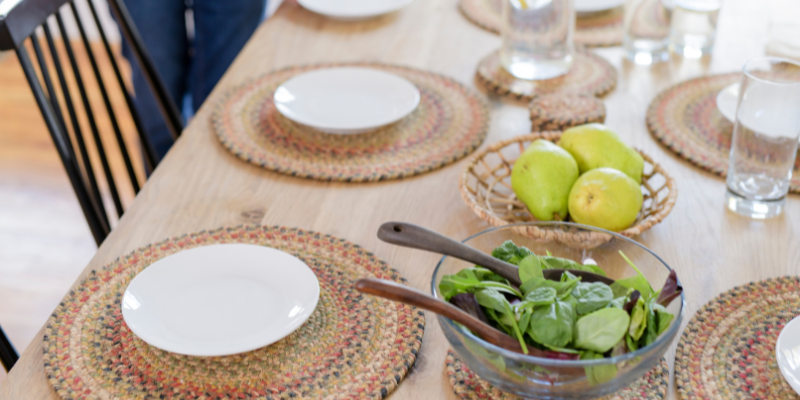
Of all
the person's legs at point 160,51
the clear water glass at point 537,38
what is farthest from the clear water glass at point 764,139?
the person's legs at point 160,51

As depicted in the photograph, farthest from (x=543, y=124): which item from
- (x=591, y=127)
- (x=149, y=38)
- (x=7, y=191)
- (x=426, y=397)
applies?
(x=7, y=191)

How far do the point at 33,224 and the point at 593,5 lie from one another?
6.18 feet

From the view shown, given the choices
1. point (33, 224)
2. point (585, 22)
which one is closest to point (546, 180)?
point (585, 22)

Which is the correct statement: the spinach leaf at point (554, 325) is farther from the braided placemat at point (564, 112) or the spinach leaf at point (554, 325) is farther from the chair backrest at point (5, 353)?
the chair backrest at point (5, 353)

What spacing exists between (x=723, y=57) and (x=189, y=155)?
95cm

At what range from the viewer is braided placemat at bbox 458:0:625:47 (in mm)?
1318

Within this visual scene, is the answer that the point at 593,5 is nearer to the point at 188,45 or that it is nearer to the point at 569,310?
the point at 569,310

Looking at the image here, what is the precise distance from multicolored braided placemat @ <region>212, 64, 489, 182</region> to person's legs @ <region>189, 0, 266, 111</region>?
0.97 meters

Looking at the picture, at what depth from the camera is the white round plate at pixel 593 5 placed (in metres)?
1.41

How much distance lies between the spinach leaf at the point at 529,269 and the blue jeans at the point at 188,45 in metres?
1.57

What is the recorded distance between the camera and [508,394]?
0.58m

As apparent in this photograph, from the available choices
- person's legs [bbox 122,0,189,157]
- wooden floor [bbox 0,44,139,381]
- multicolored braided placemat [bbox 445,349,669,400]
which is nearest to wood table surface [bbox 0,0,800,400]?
multicolored braided placemat [bbox 445,349,669,400]

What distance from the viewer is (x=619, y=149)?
83cm

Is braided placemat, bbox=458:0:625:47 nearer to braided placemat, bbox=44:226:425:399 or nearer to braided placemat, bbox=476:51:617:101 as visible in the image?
braided placemat, bbox=476:51:617:101
